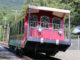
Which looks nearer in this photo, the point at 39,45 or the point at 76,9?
the point at 39,45

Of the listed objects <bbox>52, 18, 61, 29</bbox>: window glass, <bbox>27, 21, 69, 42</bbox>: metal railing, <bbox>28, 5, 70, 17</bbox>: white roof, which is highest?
<bbox>28, 5, 70, 17</bbox>: white roof

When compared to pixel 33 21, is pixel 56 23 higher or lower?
lower

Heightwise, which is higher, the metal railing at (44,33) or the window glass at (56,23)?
the window glass at (56,23)

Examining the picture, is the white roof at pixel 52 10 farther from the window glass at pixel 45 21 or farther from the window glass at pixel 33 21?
the window glass at pixel 45 21

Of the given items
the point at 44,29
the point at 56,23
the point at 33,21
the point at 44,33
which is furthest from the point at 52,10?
the point at 44,33

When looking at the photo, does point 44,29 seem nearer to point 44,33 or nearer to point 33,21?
point 44,33

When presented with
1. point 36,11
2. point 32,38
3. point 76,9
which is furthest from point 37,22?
point 76,9

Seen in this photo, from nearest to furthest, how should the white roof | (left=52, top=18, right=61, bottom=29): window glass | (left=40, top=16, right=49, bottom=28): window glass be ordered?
the white roof
(left=40, top=16, right=49, bottom=28): window glass
(left=52, top=18, right=61, bottom=29): window glass

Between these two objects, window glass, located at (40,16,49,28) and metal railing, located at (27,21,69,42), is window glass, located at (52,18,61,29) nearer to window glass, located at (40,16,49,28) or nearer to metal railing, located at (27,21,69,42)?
metal railing, located at (27,21,69,42)

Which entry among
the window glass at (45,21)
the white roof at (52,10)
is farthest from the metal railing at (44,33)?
the white roof at (52,10)

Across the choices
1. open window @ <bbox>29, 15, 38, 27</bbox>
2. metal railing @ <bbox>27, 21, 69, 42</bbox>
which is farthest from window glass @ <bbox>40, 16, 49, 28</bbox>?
open window @ <bbox>29, 15, 38, 27</bbox>

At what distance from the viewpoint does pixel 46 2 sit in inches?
1826

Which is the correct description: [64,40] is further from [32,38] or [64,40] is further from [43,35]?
[32,38]

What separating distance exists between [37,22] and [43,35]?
3.44ft
